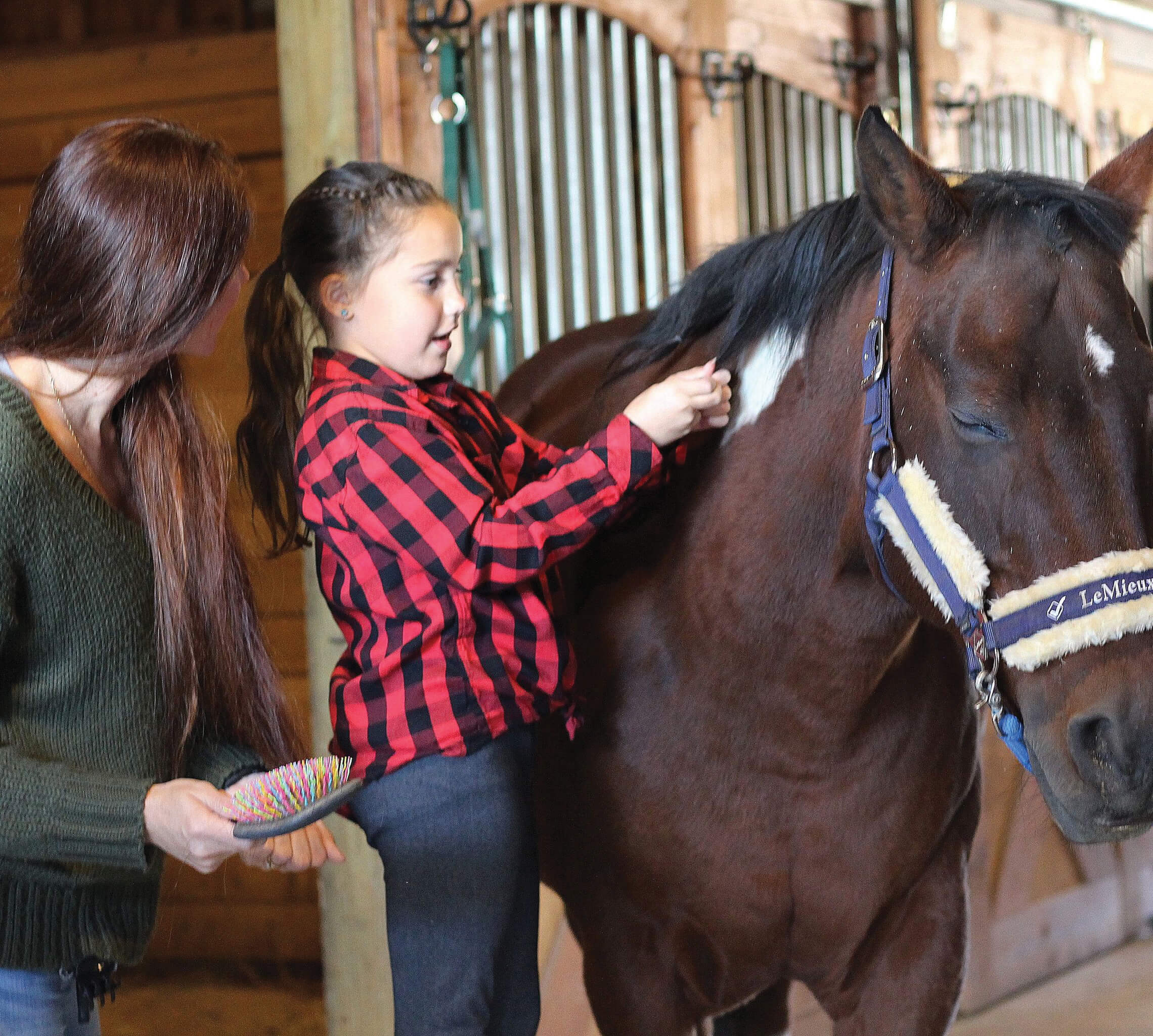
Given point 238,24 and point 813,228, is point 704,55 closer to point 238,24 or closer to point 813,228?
point 238,24

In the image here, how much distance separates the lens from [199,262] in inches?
42.4

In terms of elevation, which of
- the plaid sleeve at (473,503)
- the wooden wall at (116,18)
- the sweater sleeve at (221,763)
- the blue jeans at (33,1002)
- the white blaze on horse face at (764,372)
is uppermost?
the wooden wall at (116,18)

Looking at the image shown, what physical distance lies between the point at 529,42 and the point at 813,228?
136 centimetres

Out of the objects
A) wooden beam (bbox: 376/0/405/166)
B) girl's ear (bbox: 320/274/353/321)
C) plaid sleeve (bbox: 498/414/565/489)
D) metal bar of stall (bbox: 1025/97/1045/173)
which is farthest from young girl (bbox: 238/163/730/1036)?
metal bar of stall (bbox: 1025/97/1045/173)

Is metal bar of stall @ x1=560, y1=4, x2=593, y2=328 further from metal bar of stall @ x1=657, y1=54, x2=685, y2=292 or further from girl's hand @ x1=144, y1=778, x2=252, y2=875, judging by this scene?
girl's hand @ x1=144, y1=778, x2=252, y2=875

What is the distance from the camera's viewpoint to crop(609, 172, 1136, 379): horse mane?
1088 millimetres

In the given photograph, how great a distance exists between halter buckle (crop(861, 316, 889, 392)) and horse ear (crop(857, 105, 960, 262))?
0.20 feet

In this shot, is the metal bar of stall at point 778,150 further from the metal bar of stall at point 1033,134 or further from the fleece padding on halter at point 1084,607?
the fleece padding on halter at point 1084,607

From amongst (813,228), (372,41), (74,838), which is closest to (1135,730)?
(813,228)

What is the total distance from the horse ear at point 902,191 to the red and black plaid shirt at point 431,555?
28 cm

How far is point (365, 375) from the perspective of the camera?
130cm

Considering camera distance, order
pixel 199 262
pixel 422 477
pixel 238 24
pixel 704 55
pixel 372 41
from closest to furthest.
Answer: pixel 199 262
pixel 422 477
pixel 372 41
pixel 704 55
pixel 238 24

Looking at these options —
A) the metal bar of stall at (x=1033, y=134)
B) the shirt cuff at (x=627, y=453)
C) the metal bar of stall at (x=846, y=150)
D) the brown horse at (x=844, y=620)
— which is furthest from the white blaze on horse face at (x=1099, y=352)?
the metal bar of stall at (x=1033, y=134)

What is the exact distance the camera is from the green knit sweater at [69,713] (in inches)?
38.8
